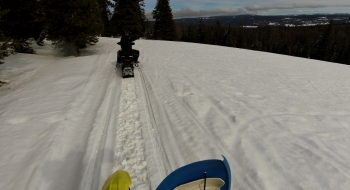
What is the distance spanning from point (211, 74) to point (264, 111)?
472 centimetres

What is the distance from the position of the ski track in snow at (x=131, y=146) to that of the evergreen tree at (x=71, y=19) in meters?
9.87

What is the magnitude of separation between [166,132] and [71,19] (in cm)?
1211

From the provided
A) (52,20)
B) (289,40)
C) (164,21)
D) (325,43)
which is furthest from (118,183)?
(289,40)

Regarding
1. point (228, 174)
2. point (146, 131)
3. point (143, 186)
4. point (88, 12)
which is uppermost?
point (88, 12)

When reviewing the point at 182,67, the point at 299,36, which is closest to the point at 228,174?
the point at 182,67

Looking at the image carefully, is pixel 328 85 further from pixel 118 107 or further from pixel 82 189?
pixel 82 189

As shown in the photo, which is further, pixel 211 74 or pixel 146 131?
pixel 211 74

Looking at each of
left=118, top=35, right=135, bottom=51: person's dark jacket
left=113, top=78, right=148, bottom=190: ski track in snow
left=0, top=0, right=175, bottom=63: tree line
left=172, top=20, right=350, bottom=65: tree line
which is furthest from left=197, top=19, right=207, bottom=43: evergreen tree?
left=113, top=78, right=148, bottom=190: ski track in snow

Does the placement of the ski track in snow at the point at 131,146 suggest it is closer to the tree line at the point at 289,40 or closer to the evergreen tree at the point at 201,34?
the tree line at the point at 289,40

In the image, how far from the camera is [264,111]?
19.4 ft

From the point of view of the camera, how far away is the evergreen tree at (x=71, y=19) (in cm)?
A: 1266

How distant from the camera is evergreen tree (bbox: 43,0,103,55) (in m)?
12.7

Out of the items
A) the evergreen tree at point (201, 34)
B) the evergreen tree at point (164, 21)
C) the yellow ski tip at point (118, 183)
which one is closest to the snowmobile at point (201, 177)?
the yellow ski tip at point (118, 183)

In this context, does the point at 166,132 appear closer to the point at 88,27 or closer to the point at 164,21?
the point at 88,27
